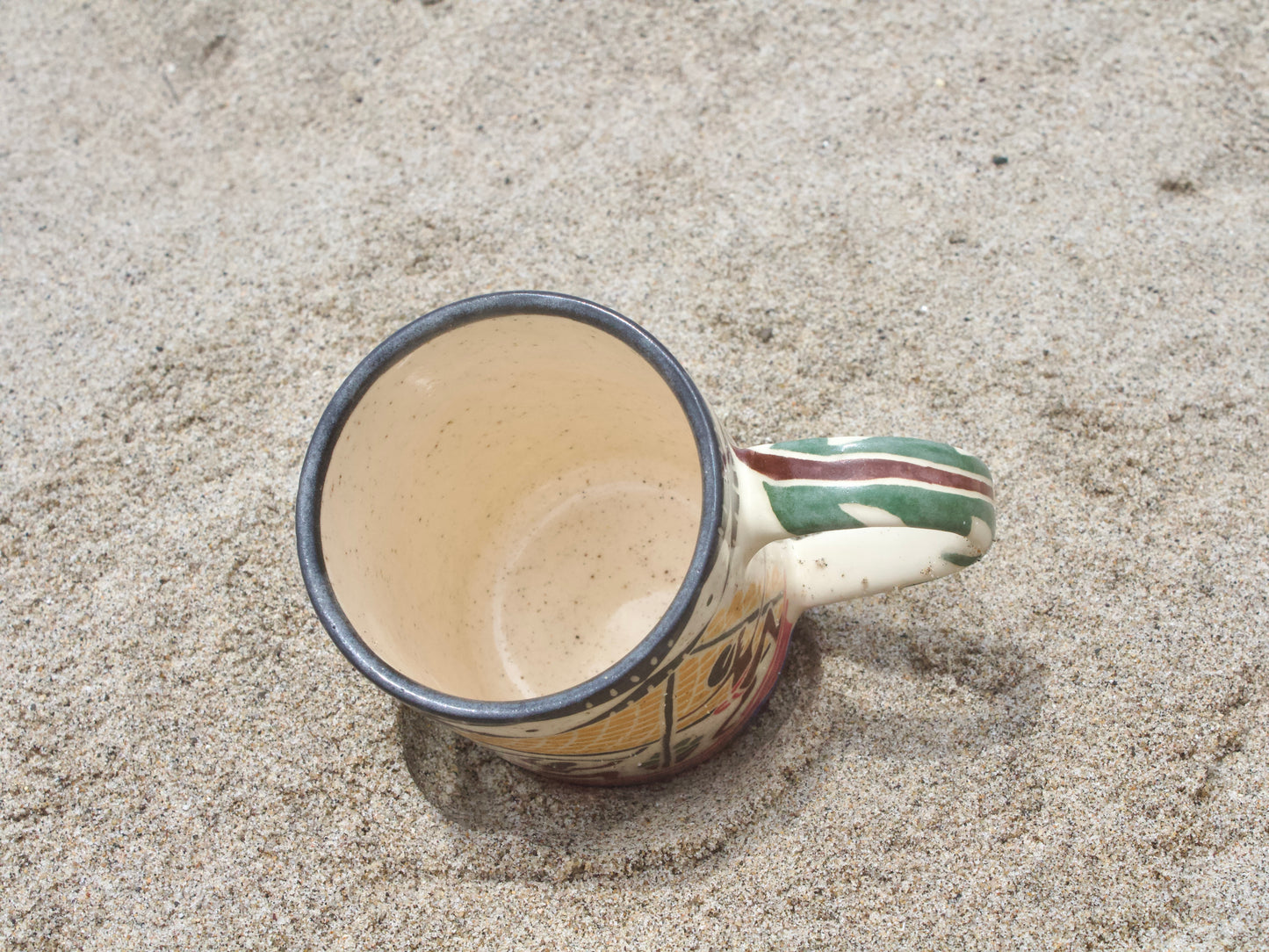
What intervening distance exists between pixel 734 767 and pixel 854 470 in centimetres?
44

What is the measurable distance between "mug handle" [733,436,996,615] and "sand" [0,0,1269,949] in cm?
31

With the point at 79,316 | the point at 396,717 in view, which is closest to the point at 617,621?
the point at 396,717

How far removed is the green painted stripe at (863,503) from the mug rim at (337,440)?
0.07 m

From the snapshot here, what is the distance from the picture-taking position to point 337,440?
937 millimetres

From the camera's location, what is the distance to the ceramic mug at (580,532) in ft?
2.84

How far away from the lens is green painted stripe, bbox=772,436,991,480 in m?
0.88

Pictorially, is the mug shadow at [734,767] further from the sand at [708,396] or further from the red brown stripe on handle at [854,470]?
the red brown stripe on handle at [854,470]

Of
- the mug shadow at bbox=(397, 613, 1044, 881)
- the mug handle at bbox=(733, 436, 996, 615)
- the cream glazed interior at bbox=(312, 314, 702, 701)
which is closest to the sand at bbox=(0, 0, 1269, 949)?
the mug shadow at bbox=(397, 613, 1044, 881)

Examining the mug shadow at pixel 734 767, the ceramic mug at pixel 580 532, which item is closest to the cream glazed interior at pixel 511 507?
the ceramic mug at pixel 580 532

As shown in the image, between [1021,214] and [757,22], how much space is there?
0.54 metres

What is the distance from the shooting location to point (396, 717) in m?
1.22

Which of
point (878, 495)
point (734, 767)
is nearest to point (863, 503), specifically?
point (878, 495)

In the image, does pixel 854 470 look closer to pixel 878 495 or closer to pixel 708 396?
pixel 878 495

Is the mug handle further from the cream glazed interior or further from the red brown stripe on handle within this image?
the cream glazed interior
